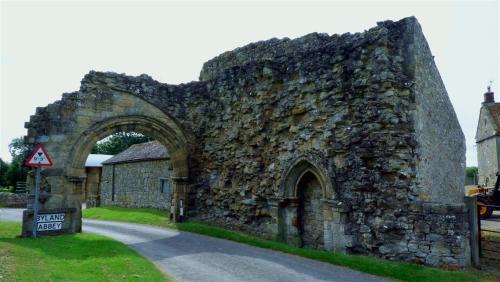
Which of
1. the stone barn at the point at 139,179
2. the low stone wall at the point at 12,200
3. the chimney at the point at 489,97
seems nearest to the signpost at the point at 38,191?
the stone barn at the point at 139,179

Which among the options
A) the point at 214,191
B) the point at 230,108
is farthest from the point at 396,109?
the point at 214,191

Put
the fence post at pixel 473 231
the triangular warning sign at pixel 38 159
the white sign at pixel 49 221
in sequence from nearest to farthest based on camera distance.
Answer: the fence post at pixel 473 231
the triangular warning sign at pixel 38 159
the white sign at pixel 49 221

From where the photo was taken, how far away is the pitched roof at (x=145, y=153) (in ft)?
71.1

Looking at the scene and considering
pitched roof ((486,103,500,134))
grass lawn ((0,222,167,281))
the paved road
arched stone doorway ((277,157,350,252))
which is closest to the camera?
grass lawn ((0,222,167,281))

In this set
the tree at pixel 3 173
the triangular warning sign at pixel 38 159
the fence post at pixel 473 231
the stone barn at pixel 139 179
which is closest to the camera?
the fence post at pixel 473 231

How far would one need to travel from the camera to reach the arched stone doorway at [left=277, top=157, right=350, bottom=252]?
10.4 m

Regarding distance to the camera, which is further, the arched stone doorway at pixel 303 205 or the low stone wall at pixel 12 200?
the low stone wall at pixel 12 200

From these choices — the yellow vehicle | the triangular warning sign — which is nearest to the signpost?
the triangular warning sign

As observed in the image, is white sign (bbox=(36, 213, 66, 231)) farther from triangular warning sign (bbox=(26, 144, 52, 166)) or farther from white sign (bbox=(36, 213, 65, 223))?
triangular warning sign (bbox=(26, 144, 52, 166))

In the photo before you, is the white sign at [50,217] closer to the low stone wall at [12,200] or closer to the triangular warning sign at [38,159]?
the triangular warning sign at [38,159]

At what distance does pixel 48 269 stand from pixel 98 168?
1246 inches

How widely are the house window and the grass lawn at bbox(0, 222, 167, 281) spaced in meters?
10.1

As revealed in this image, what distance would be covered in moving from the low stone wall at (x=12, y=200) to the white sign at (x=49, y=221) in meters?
21.1

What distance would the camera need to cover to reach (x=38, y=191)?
34.7 ft
